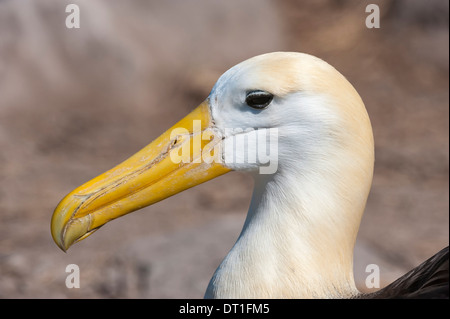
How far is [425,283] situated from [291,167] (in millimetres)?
736

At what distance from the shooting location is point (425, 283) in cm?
266

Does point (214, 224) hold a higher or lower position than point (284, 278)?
higher

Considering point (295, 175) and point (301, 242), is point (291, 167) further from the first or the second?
point (301, 242)

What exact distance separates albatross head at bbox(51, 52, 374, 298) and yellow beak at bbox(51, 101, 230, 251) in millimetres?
14

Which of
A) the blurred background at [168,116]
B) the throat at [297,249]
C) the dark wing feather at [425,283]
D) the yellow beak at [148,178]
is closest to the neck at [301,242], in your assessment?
the throat at [297,249]

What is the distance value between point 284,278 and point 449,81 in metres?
8.54

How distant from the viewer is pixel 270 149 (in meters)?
2.69

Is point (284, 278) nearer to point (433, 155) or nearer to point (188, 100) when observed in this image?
point (433, 155)

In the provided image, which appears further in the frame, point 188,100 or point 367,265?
point 188,100

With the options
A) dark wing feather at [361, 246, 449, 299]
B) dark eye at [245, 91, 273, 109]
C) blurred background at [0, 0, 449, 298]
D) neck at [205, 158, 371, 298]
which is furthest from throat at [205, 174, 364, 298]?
blurred background at [0, 0, 449, 298]

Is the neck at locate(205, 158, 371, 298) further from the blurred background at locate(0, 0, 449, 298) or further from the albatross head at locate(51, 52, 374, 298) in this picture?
the blurred background at locate(0, 0, 449, 298)

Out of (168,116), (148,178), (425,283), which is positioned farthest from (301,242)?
(168,116)
